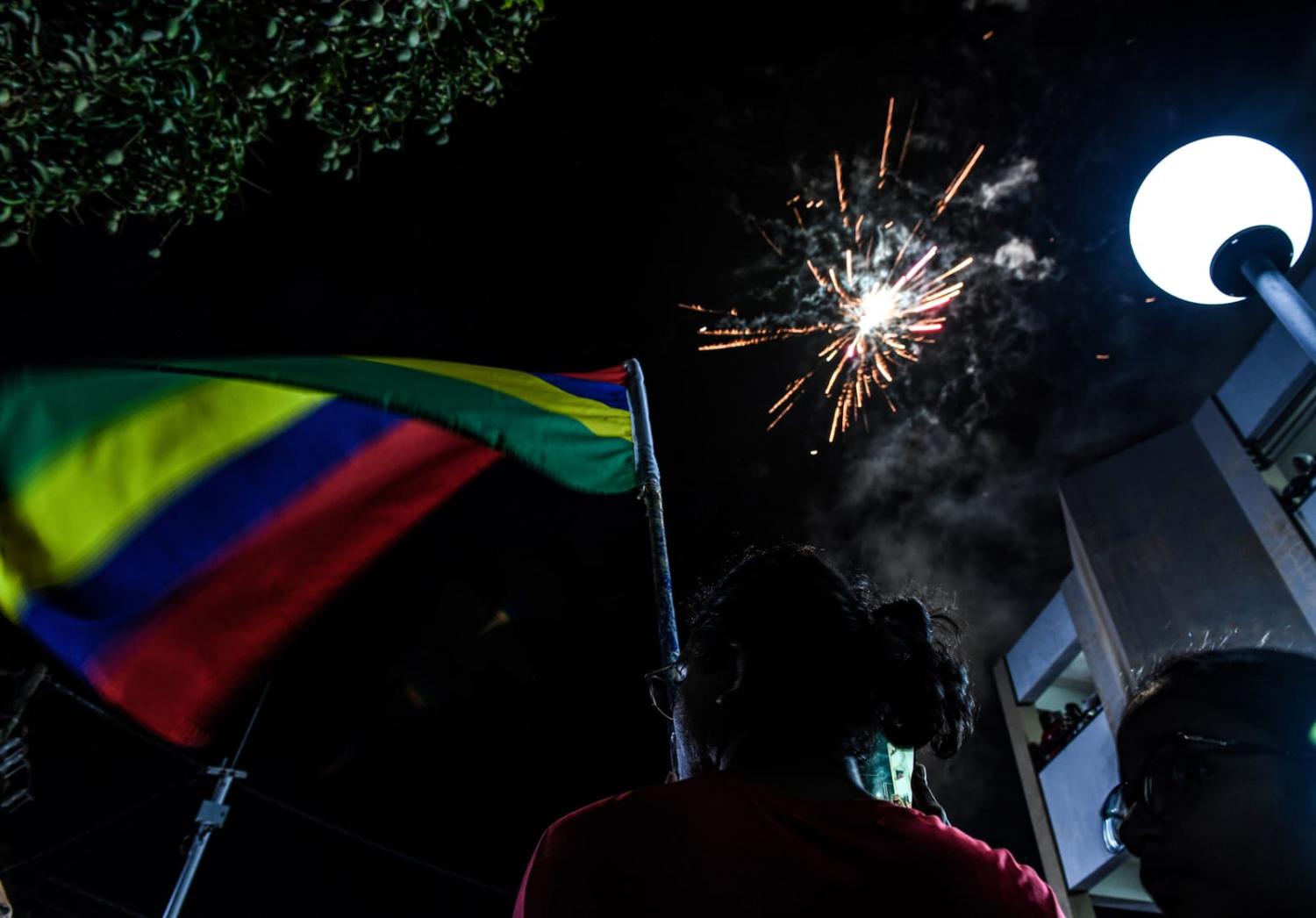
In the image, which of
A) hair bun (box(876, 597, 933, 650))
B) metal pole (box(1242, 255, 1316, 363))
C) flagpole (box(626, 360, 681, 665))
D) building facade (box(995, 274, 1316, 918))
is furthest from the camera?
building facade (box(995, 274, 1316, 918))

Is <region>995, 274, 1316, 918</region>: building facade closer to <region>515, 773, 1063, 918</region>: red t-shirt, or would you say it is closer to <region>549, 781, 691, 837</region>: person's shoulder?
<region>515, 773, 1063, 918</region>: red t-shirt

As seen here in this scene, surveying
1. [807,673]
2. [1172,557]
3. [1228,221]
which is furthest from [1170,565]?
[807,673]

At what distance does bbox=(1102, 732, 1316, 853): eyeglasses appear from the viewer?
161cm

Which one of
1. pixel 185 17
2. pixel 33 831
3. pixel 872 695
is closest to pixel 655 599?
pixel 872 695

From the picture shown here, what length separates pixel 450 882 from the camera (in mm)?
18094

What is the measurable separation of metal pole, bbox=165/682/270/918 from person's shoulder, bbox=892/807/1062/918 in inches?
372

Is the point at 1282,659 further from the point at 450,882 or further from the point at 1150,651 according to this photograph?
the point at 450,882

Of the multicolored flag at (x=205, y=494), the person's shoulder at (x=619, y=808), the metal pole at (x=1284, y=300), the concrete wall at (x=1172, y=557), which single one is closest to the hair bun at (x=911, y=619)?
the person's shoulder at (x=619, y=808)

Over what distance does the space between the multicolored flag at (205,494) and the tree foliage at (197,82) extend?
264 centimetres

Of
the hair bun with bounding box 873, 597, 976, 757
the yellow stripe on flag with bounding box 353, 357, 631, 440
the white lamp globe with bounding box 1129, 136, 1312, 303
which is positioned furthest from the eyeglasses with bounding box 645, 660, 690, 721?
the white lamp globe with bounding box 1129, 136, 1312, 303

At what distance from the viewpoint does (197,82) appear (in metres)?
4.88

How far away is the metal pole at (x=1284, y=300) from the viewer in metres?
3.33

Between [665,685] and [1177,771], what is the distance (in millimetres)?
1473

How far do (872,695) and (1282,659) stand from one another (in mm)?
995
